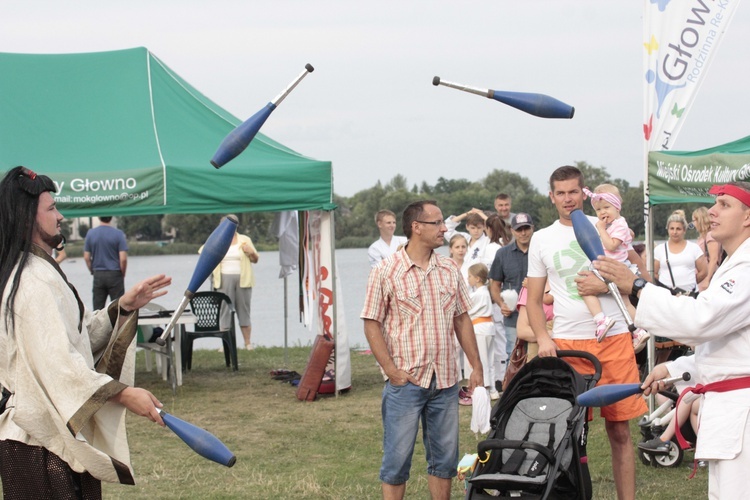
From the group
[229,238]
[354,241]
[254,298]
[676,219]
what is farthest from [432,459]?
[254,298]

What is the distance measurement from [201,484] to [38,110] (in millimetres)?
5851

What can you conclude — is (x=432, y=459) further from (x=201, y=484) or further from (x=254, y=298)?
(x=254, y=298)

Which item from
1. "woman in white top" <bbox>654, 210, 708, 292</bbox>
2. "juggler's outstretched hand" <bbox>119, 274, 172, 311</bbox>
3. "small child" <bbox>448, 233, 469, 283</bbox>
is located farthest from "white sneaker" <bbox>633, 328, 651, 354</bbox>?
"juggler's outstretched hand" <bbox>119, 274, 172, 311</bbox>

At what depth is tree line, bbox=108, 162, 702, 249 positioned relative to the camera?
15.7 m

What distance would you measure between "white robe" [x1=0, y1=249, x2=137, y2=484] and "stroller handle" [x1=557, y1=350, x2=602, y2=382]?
249cm

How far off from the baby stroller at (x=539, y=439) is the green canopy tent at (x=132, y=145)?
541cm

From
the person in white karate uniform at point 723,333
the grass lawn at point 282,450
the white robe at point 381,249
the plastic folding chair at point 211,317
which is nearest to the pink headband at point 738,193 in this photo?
the person in white karate uniform at point 723,333

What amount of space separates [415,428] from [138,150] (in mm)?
6179

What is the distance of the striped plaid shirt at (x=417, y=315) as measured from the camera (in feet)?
17.3

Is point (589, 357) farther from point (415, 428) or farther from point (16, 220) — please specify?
point (16, 220)

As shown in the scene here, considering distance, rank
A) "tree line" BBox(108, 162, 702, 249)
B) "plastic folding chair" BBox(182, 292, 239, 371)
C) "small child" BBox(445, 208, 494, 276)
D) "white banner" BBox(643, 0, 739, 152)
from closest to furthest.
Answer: "white banner" BBox(643, 0, 739, 152)
"small child" BBox(445, 208, 494, 276)
"plastic folding chair" BBox(182, 292, 239, 371)
"tree line" BBox(108, 162, 702, 249)

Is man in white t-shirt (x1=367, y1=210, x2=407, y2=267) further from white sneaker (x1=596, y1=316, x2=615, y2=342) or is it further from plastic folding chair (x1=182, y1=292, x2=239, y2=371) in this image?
white sneaker (x1=596, y1=316, x2=615, y2=342)

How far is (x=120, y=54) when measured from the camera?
11.7 meters

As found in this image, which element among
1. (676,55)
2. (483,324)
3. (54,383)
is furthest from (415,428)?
(483,324)
